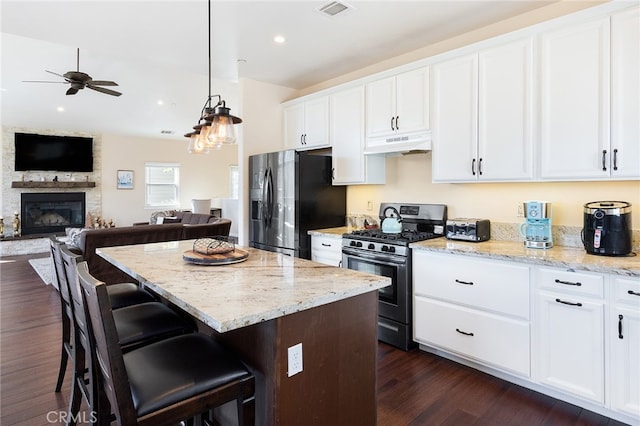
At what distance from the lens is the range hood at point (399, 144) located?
3189 millimetres

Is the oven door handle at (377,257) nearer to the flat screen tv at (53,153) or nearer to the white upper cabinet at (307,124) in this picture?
the white upper cabinet at (307,124)

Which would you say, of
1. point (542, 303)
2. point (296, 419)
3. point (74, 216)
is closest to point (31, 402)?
point (296, 419)

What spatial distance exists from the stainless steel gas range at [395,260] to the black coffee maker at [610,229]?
3.95ft

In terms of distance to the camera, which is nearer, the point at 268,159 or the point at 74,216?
the point at 268,159

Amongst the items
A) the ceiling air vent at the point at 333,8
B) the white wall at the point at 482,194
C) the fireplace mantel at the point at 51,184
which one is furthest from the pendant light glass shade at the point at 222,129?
the fireplace mantel at the point at 51,184

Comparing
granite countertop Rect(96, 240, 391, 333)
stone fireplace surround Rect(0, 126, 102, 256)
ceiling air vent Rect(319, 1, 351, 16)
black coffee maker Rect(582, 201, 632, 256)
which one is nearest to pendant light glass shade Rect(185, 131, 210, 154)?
granite countertop Rect(96, 240, 391, 333)

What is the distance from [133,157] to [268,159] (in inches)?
267

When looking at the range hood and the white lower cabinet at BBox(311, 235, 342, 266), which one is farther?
the white lower cabinet at BBox(311, 235, 342, 266)

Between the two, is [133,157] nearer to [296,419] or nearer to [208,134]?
[208,134]

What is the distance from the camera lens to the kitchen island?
1.33 meters

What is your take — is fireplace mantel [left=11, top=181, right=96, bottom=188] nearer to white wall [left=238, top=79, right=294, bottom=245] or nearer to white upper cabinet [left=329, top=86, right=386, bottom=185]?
white wall [left=238, top=79, right=294, bottom=245]

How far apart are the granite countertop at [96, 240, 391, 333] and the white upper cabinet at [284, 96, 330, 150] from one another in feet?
7.38

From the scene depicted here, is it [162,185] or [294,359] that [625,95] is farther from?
[162,185]

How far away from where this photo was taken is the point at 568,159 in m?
2.44
